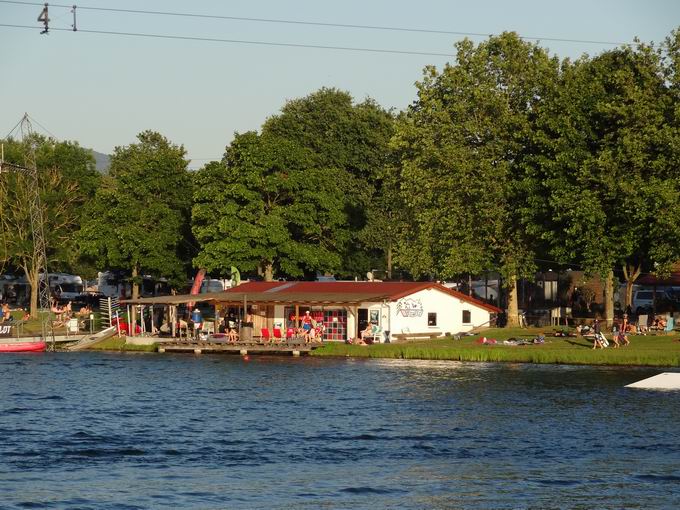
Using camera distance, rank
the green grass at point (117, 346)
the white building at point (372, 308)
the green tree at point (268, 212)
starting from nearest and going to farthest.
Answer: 1. the white building at point (372, 308)
2. the green grass at point (117, 346)
3. the green tree at point (268, 212)

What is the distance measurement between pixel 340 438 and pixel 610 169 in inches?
1479

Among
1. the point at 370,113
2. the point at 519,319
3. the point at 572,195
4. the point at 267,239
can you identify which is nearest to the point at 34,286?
the point at 267,239

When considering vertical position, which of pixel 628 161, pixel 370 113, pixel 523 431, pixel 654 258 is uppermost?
pixel 370 113

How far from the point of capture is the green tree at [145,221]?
10619 centimetres

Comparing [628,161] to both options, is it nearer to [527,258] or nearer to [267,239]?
[527,258]

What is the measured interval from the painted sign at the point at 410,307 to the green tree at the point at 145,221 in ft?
97.2

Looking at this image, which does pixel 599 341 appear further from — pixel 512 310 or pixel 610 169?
pixel 512 310

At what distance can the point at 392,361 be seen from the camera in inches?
2995

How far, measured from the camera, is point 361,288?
87438 mm

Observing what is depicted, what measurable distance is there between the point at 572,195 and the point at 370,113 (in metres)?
45.9

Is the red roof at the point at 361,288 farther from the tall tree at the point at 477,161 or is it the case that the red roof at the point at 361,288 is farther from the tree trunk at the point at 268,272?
the tree trunk at the point at 268,272

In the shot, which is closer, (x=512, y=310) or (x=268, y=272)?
(x=512, y=310)

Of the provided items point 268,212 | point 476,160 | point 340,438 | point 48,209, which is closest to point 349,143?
point 268,212

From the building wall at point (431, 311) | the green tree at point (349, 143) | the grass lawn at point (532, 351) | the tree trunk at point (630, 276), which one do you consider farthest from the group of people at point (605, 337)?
the green tree at point (349, 143)
